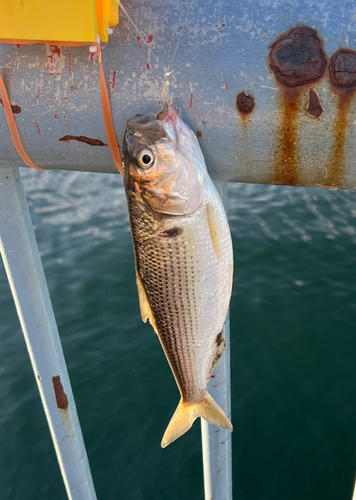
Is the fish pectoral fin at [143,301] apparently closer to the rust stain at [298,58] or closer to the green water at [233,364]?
the rust stain at [298,58]

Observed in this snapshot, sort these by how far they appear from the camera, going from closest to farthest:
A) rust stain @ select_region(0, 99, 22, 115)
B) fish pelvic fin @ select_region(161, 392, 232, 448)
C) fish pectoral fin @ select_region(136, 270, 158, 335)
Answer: rust stain @ select_region(0, 99, 22, 115)
fish pectoral fin @ select_region(136, 270, 158, 335)
fish pelvic fin @ select_region(161, 392, 232, 448)

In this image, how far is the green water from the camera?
15.6 ft

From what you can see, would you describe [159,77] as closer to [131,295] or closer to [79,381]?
[79,381]

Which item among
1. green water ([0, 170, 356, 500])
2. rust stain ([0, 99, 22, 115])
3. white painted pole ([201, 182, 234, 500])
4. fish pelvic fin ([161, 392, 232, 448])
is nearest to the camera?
rust stain ([0, 99, 22, 115])

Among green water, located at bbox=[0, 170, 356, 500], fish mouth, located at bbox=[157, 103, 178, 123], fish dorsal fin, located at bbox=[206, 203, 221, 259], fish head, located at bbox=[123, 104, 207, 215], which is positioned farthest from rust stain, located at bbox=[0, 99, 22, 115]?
green water, located at bbox=[0, 170, 356, 500]

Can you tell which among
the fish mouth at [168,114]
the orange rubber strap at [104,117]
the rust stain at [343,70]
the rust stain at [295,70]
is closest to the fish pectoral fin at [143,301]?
the orange rubber strap at [104,117]

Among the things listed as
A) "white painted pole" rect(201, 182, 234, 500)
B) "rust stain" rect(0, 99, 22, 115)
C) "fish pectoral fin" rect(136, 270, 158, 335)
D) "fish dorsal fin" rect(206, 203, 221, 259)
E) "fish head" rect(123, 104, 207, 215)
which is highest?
"rust stain" rect(0, 99, 22, 115)

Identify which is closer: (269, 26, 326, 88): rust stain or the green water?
(269, 26, 326, 88): rust stain

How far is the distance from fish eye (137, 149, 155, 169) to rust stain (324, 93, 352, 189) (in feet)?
1.66

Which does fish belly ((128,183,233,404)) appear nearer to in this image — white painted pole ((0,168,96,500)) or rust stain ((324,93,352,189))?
rust stain ((324,93,352,189))

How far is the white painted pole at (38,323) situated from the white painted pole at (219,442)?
2.12ft

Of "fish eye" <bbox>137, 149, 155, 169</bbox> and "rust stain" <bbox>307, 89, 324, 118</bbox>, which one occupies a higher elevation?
"rust stain" <bbox>307, 89, 324, 118</bbox>

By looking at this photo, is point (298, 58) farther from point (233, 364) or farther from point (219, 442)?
point (233, 364)

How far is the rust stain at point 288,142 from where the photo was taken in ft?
3.86
